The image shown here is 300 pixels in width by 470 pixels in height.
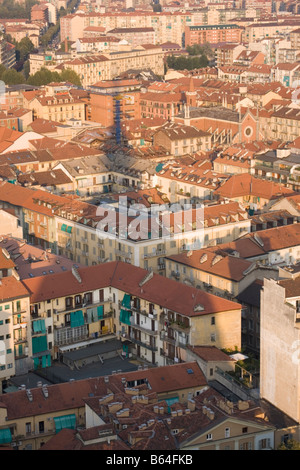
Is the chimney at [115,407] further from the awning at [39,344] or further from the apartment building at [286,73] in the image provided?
the apartment building at [286,73]

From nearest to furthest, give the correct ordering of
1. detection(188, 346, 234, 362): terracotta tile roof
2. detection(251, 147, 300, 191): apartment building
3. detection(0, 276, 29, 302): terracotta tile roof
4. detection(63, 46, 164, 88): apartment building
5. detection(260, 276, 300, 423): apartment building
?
detection(260, 276, 300, 423): apartment building → detection(188, 346, 234, 362): terracotta tile roof → detection(0, 276, 29, 302): terracotta tile roof → detection(251, 147, 300, 191): apartment building → detection(63, 46, 164, 88): apartment building

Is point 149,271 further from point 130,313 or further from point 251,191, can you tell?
point 251,191

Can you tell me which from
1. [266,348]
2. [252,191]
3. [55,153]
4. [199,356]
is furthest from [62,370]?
[55,153]

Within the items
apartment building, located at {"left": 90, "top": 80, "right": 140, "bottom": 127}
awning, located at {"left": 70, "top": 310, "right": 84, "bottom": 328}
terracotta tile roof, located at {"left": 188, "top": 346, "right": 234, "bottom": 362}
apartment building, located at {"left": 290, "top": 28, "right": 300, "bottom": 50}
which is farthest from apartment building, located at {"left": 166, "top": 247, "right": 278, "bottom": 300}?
apartment building, located at {"left": 290, "top": 28, "right": 300, "bottom": 50}

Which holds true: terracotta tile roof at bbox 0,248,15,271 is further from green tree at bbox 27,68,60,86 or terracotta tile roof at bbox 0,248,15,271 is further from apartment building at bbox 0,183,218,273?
green tree at bbox 27,68,60,86

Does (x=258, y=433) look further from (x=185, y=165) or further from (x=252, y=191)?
(x=185, y=165)

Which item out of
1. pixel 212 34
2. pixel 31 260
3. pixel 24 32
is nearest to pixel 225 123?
pixel 31 260
